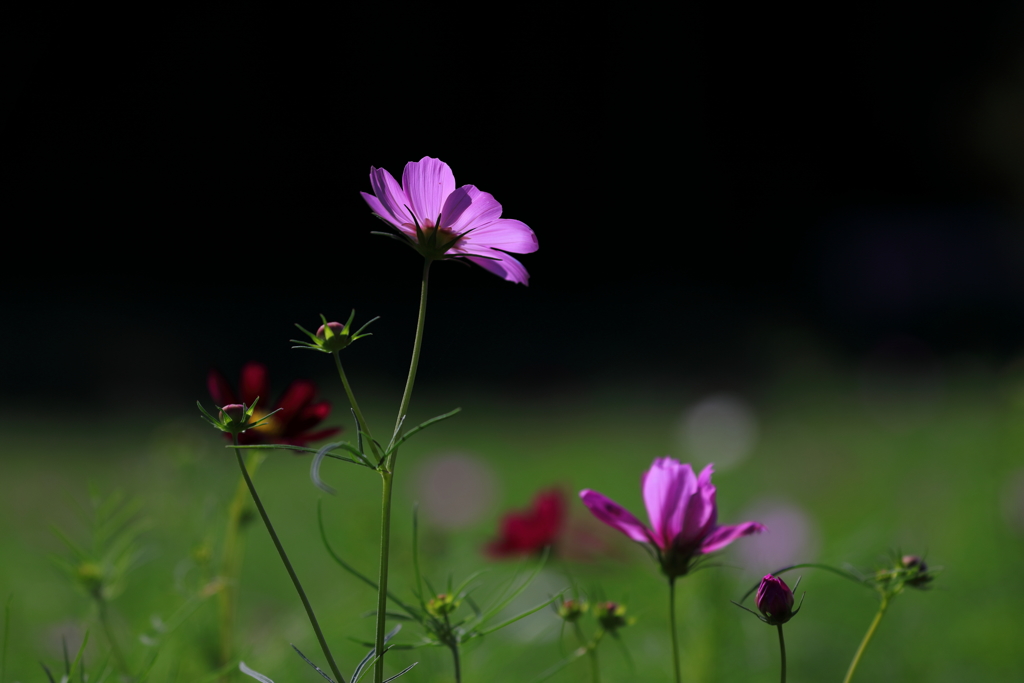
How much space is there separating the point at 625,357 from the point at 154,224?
1848 millimetres

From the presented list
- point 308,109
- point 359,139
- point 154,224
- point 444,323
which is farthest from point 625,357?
point 154,224

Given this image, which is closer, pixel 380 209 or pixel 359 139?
pixel 380 209

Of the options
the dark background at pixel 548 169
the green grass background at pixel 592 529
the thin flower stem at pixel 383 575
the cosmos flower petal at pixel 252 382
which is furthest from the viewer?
the dark background at pixel 548 169

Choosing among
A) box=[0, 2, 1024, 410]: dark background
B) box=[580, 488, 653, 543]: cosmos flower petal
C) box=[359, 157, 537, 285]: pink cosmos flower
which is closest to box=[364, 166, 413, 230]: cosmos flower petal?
box=[359, 157, 537, 285]: pink cosmos flower

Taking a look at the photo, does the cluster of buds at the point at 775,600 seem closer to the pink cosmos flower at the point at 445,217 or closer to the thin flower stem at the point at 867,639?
the thin flower stem at the point at 867,639

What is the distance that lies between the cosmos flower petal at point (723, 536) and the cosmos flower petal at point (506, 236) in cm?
12

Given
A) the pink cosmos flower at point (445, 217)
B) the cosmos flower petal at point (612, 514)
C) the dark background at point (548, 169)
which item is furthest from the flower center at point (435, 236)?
the dark background at point (548, 169)

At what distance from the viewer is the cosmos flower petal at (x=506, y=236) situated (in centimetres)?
28

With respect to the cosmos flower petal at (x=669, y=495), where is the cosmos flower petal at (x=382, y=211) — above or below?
above

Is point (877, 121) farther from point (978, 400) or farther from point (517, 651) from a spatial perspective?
point (517, 651)

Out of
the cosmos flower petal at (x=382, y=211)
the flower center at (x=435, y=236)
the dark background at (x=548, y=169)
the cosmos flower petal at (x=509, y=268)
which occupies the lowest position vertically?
the dark background at (x=548, y=169)

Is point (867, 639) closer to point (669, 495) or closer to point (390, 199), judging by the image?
point (669, 495)

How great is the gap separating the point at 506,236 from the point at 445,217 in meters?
0.02

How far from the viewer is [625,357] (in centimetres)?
258
